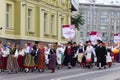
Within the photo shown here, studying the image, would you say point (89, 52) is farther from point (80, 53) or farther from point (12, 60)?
point (12, 60)

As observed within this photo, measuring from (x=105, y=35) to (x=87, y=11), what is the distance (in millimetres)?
14602

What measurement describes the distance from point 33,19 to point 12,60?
54.5 feet

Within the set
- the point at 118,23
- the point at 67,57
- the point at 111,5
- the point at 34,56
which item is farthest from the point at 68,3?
the point at 118,23

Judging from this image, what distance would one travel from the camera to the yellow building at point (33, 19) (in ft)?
126

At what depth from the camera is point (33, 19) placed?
43.2 m

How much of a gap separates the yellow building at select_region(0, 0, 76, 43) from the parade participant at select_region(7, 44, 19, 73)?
9.88 meters

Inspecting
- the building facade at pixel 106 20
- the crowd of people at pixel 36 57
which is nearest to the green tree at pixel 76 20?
the crowd of people at pixel 36 57

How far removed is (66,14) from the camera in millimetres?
53094

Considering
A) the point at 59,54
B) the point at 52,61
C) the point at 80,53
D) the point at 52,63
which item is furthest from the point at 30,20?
the point at 52,63

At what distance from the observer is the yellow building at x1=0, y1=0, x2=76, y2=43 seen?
126ft

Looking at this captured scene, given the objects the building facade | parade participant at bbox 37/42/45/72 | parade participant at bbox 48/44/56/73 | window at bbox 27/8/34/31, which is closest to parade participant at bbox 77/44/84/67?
parade participant at bbox 48/44/56/73

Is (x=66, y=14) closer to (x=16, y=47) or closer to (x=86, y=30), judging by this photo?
(x=16, y=47)

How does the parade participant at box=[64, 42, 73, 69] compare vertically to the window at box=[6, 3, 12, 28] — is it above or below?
below

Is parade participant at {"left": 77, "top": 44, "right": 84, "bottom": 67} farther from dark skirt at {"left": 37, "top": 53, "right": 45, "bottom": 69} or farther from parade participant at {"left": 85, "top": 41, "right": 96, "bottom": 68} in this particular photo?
dark skirt at {"left": 37, "top": 53, "right": 45, "bottom": 69}
